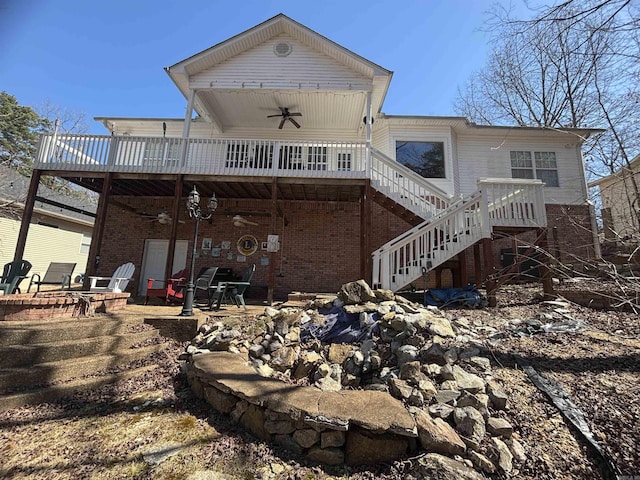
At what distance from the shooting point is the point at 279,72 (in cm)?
903

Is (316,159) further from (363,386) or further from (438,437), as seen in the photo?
(438,437)

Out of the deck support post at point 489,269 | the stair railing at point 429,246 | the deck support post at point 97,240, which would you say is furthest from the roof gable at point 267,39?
the deck support post at point 489,269

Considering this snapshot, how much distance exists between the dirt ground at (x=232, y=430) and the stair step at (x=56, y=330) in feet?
3.73

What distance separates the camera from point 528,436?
255cm

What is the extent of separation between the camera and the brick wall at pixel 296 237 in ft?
31.2

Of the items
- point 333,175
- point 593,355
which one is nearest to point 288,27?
point 333,175

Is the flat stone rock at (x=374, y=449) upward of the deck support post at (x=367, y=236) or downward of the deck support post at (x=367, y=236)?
downward

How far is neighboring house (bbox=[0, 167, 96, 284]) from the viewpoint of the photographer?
12.9m

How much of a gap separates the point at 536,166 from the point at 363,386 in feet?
35.5

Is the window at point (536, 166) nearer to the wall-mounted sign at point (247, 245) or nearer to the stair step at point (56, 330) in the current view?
the wall-mounted sign at point (247, 245)

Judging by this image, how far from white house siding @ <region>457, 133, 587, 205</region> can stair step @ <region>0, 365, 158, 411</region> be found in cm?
1046

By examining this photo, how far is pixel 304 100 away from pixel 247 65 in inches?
77.3

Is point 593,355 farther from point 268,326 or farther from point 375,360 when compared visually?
point 268,326

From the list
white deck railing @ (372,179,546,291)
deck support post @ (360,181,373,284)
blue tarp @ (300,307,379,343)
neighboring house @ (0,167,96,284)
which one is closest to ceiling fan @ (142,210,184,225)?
neighboring house @ (0,167,96,284)
